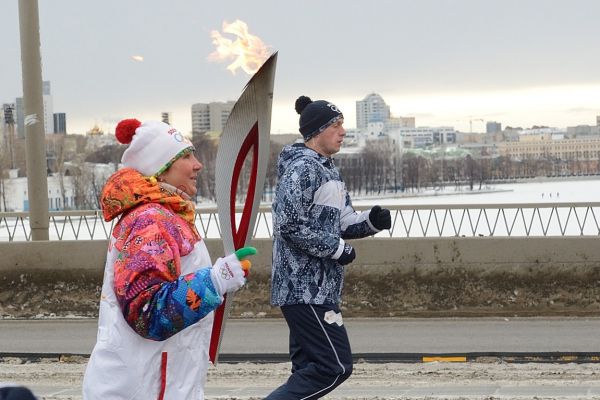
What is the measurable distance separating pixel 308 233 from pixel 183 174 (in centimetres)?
187

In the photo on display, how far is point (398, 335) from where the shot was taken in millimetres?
11289

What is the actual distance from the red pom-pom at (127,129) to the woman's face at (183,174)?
0.85 feet

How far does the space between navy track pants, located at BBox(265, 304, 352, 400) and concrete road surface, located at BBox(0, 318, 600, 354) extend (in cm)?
423

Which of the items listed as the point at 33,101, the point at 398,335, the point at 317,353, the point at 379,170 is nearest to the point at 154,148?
the point at 317,353

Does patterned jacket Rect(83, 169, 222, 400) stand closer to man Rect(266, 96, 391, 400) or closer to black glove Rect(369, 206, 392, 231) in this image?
man Rect(266, 96, 391, 400)

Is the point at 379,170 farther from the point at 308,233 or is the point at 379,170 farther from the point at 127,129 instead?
the point at 127,129

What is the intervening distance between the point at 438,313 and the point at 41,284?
4430mm

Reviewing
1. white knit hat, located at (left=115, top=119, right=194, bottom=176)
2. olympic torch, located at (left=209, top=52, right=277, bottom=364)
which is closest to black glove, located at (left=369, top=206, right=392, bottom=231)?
olympic torch, located at (left=209, top=52, right=277, bottom=364)

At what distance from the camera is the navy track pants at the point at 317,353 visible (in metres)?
6.07

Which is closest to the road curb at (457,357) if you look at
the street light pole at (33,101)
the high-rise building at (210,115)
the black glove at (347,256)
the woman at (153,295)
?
the high-rise building at (210,115)

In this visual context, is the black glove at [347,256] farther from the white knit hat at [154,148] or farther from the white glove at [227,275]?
the white glove at [227,275]

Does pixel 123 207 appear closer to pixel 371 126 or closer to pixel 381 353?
pixel 381 353

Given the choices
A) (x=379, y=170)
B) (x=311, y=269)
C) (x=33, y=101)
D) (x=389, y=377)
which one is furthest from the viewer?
(x=379, y=170)

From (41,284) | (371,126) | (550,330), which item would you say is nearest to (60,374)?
(41,284)
